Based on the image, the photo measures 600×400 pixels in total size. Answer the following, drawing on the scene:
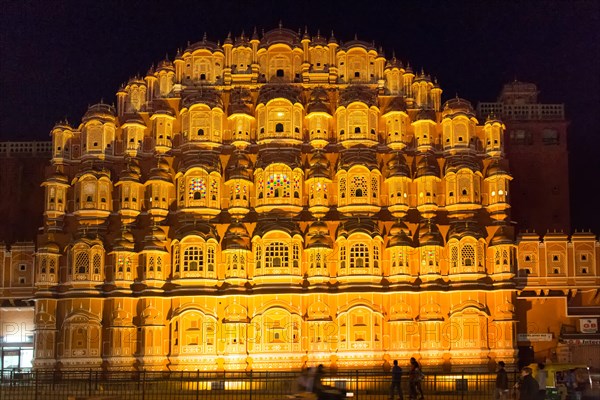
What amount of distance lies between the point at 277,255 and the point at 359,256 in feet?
15.4

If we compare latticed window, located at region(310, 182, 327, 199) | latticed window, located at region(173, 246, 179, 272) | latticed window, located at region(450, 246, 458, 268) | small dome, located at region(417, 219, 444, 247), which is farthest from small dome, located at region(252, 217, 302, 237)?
latticed window, located at region(450, 246, 458, 268)

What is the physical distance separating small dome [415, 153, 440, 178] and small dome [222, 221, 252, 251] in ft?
35.5

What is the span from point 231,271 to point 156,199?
252 inches

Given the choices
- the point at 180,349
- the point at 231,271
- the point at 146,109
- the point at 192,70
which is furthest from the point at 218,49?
the point at 180,349

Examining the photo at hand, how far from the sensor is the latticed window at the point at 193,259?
54.0 metres

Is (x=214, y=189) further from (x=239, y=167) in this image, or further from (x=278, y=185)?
(x=278, y=185)

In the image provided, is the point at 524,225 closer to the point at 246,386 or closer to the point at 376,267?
the point at 376,267

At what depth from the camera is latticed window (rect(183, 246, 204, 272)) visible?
5397cm

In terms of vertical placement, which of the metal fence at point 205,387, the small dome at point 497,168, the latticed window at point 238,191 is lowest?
the metal fence at point 205,387

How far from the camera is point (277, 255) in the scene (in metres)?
53.8

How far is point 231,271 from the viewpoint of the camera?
176 feet

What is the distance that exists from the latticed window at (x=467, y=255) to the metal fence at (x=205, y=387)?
7.11 meters

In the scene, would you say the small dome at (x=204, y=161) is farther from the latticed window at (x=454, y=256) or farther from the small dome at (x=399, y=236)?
the latticed window at (x=454, y=256)

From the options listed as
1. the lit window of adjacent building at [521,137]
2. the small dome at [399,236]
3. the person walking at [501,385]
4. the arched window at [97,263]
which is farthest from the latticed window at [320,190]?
the person walking at [501,385]
